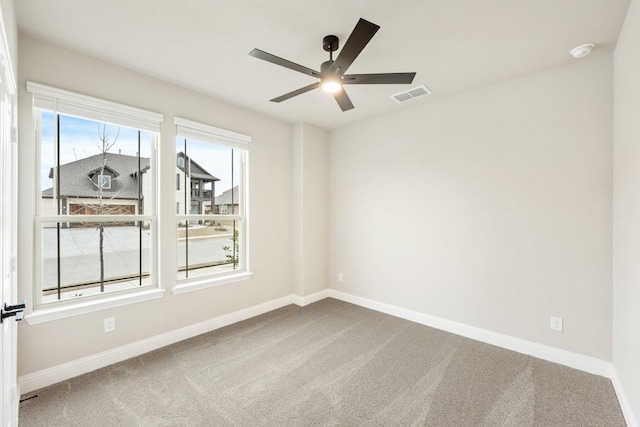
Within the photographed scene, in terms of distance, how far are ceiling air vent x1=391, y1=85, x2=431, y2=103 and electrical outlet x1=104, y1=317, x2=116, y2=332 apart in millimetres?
3687

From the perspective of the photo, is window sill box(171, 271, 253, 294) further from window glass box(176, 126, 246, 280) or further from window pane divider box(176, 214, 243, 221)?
window pane divider box(176, 214, 243, 221)

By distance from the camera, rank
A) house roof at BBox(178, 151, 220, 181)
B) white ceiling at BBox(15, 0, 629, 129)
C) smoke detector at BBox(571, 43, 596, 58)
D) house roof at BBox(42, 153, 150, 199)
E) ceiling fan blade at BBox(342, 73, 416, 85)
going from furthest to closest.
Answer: house roof at BBox(178, 151, 220, 181) < house roof at BBox(42, 153, 150, 199) < smoke detector at BBox(571, 43, 596, 58) < ceiling fan blade at BBox(342, 73, 416, 85) < white ceiling at BBox(15, 0, 629, 129)

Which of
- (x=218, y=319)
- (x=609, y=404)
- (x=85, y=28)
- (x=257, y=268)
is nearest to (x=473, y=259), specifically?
(x=609, y=404)

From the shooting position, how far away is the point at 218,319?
137 inches

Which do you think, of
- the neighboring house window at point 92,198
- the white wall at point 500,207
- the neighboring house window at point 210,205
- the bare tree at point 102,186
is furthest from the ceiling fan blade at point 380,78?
the bare tree at point 102,186

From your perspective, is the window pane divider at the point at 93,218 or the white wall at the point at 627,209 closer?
the white wall at the point at 627,209

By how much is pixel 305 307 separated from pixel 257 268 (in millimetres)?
922

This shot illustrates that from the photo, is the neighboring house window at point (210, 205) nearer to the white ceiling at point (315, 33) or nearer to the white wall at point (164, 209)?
the white wall at point (164, 209)

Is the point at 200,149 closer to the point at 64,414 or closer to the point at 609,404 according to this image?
the point at 64,414

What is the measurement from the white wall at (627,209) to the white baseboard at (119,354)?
11.6ft

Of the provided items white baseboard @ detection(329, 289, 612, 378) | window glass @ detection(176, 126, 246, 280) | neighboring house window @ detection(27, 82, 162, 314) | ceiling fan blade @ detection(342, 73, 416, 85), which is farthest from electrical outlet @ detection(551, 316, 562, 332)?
neighboring house window @ detection(27, 82, 162, 314)

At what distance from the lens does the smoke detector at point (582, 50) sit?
2.34 metres

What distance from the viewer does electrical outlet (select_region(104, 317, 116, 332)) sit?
8.64ft

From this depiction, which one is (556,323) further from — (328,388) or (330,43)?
(330,43)
